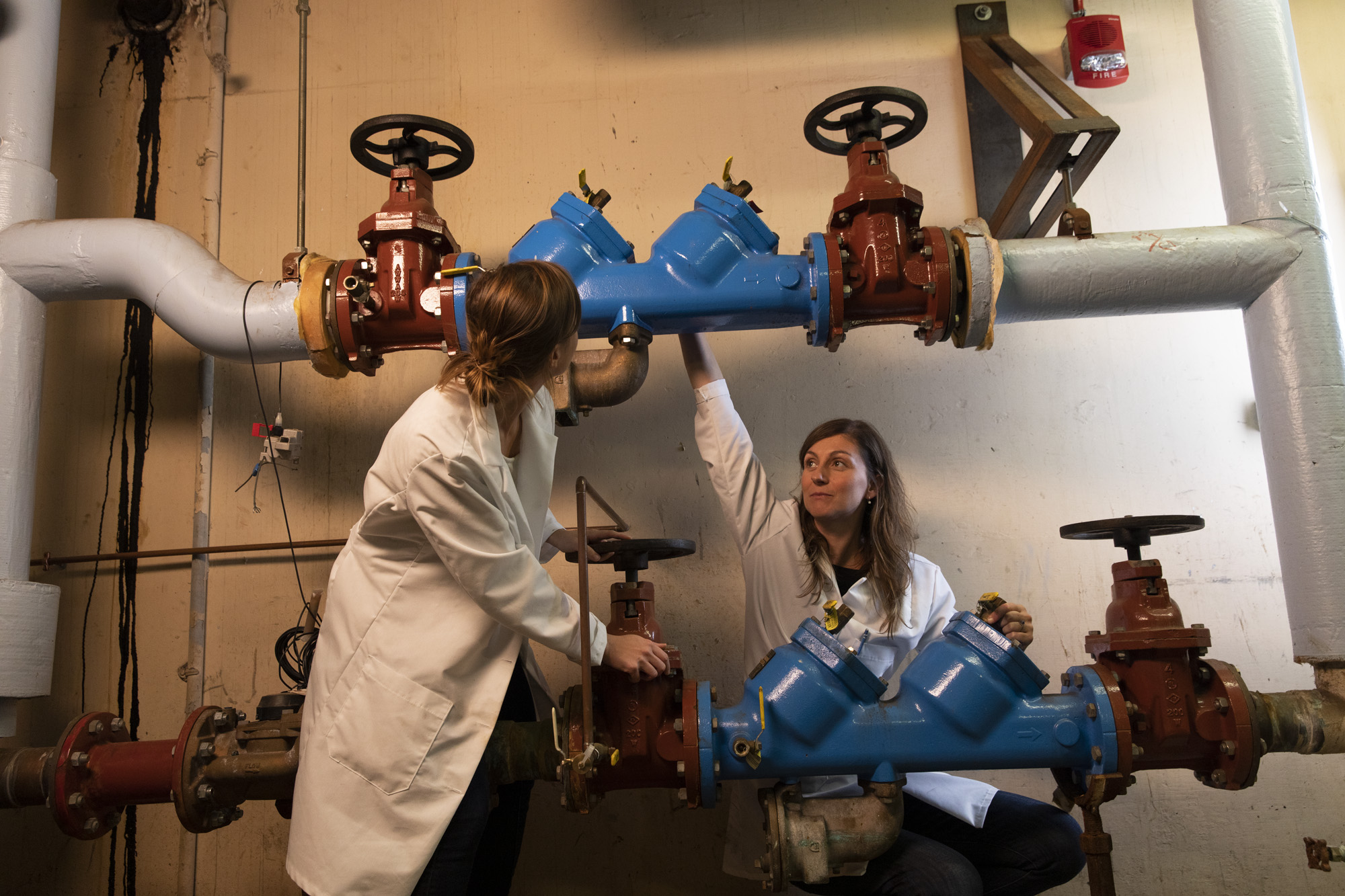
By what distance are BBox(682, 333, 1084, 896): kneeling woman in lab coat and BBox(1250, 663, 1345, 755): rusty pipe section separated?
363 millimetres

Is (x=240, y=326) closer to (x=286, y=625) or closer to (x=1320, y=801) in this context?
(x=286, y=625)

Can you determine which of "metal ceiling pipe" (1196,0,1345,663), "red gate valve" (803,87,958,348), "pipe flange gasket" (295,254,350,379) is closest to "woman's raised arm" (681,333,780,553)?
"red gate valve" (803,87,958,348)

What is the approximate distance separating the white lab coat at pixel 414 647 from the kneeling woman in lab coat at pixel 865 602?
56 centimetres

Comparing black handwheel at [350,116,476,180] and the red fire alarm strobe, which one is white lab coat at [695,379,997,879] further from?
the red fire alarm strobe

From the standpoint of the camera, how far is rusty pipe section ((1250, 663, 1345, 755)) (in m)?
1.47

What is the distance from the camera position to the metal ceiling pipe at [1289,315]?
5.12 ft

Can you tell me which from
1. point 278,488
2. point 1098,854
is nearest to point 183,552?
point 278,488

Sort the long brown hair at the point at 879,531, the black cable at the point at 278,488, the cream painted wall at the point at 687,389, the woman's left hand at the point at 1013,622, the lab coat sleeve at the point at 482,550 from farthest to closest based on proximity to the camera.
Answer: the black cable at the point at 278,488
the cream painted wall at the point at 687,389
the long brown hair at the point at 879,531
the woman's left hand at the point at 1013,622
the lab coat sleeve at the point at 482,550

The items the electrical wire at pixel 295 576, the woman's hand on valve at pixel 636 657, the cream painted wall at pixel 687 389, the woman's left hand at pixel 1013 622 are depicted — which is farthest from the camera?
the cream painted wall at pixel 687 389

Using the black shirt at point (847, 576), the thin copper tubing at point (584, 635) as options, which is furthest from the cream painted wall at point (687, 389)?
the thin copper tubing at point (584, 635)

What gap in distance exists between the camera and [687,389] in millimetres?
2178

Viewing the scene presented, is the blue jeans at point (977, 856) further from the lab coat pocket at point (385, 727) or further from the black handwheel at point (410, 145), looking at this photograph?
the black handwheel at point (410, 145)

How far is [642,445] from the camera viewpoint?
85.0 inches

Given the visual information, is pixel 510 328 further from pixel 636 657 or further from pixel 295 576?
pixel 295 576
